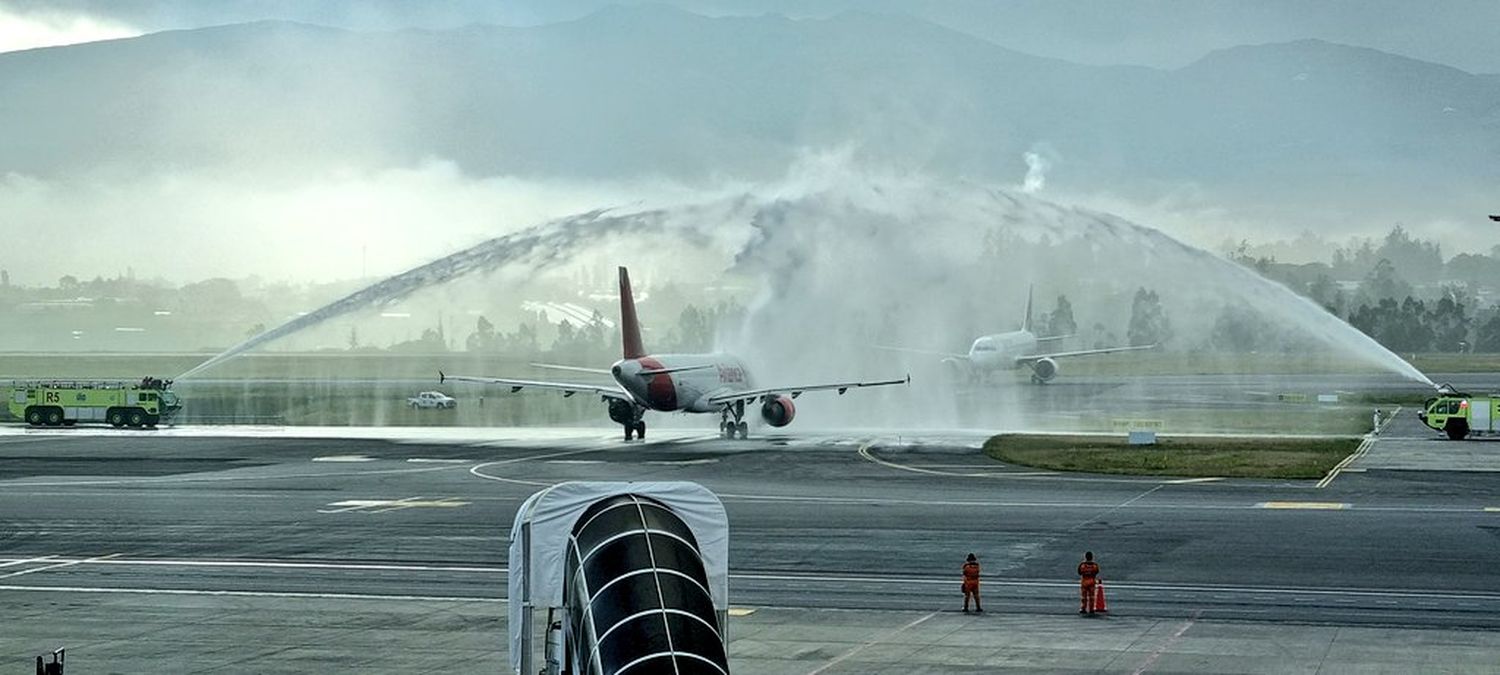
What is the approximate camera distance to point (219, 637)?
37.2 meters

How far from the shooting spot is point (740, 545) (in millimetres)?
52875

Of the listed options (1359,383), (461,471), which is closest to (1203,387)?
(1359,383)

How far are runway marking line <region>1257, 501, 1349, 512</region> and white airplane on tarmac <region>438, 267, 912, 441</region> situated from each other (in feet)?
121

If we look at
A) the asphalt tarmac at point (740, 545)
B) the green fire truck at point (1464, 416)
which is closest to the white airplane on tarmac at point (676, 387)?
the asphalt tarmac at point (740, 545)

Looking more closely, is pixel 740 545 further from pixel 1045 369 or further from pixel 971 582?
pixel 1045 369

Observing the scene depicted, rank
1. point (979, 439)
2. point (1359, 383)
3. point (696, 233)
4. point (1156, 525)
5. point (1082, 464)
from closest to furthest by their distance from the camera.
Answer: point (1156, 525), point (1082, 464), point (979, 439), point (696, 233), point (1359, 383)

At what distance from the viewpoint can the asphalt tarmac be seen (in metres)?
38.9

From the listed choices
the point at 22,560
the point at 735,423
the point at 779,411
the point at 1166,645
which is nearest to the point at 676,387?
the point at 735,423

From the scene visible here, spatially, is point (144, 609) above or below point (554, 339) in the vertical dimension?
below

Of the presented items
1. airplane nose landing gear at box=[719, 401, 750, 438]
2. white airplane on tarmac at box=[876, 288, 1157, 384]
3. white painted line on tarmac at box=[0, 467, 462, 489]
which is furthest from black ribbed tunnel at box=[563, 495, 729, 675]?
white airplane on tarmac at box=[876, 288, 1157, 384]

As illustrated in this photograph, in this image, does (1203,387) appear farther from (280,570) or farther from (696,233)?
(280,570)

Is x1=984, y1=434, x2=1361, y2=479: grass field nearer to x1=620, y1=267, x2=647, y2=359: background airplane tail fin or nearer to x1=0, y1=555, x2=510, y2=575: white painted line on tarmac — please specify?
x1=620, y1=267, x2=647, y2=359: background airplane tail fin

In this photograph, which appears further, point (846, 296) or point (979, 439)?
point (846, 296)

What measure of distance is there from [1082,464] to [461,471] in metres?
30.3
